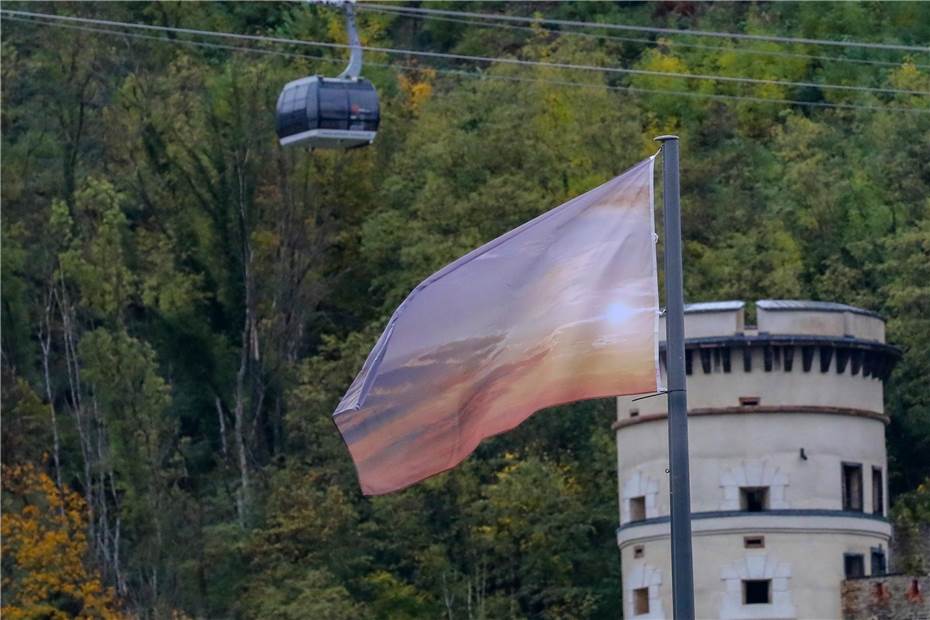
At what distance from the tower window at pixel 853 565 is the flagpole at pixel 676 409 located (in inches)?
1124

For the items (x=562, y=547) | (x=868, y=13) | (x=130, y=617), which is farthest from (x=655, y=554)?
(x=868, y=13)

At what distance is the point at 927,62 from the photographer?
69.4 m

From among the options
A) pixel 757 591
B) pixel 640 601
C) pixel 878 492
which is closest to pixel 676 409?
pixel 757 591

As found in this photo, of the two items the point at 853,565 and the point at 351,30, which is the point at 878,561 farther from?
the point at 351,30

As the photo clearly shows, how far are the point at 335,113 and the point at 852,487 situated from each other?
41.2 feet

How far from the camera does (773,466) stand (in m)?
46.1

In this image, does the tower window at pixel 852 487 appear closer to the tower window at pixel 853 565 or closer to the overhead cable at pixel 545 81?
the tower window at pixel 853 565

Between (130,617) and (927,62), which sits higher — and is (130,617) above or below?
below

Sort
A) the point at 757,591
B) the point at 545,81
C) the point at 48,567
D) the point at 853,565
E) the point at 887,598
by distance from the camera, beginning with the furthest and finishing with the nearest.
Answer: the point at 545,81, the point at 48,567, the point at 853,565, the point at 757,591, the point at 887,598

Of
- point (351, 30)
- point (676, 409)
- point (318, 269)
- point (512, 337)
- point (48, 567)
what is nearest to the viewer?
point (676, 409)

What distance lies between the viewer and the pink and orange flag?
57.5 ft

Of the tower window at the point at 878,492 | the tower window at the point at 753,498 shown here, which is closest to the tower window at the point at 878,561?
the tower window at the point at 878,492

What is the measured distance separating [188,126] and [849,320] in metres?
24.5

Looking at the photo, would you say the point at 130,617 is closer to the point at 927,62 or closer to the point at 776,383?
Answer: the point at 776,383
